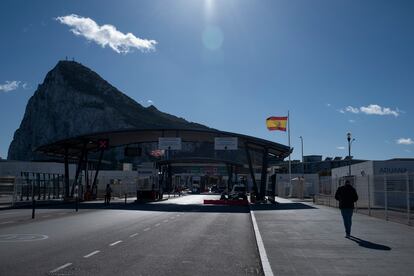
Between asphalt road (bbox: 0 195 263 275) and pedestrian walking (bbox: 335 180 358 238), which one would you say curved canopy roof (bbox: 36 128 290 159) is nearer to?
asphalt road (bbox: 0 195 263 275)

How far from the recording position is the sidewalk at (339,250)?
976cm

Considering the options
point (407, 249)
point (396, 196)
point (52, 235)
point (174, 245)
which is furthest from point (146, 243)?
point (396, 196)

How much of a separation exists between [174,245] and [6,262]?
193 inches

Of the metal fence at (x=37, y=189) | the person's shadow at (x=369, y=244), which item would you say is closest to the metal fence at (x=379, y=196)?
the person's shadow at (x=369, y=244)

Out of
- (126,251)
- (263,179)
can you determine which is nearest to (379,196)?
(263,179)

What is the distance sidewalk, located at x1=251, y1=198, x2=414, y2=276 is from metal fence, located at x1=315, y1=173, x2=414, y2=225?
4.56 meters

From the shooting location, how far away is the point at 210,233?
1812 cm

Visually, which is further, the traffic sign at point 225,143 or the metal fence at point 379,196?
the traffic sign at point 225,143

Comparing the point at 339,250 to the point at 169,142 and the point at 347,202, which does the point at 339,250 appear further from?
the point at 169,142

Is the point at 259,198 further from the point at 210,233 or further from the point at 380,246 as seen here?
the point at 380,246

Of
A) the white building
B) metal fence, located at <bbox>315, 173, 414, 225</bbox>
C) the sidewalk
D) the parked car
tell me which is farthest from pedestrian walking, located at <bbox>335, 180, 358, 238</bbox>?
the parked car

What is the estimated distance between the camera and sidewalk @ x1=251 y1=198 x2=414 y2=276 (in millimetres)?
9758

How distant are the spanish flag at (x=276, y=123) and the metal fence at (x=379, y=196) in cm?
1056

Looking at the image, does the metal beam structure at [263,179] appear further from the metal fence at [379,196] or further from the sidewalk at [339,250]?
the sidewalk at [339,250]
